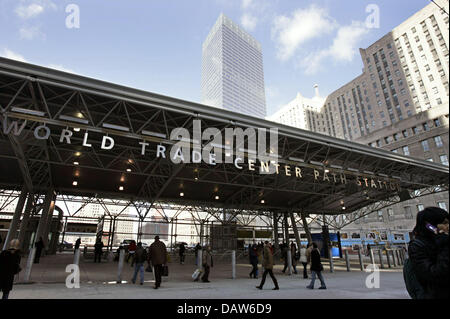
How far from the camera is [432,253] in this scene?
234cm

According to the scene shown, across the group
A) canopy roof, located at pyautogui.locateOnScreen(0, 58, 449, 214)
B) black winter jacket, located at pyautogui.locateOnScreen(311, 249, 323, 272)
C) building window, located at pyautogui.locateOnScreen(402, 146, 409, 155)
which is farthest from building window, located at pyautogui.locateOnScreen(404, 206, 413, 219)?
black winter jacket, located at pyautogui.locateOnScreen(311, 249, 323, 272)

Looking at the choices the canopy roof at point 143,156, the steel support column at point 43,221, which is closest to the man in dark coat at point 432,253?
the canopy roof at point 143,156

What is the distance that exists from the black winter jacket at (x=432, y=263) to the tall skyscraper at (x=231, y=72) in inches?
6101

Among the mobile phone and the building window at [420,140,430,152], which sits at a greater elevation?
the building window at [420,140,430,152]

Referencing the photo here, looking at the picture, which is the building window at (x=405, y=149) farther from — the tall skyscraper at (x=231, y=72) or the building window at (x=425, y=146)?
the tall skyscraper at (x=231, y=72)

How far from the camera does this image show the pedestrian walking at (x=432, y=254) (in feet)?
7.04

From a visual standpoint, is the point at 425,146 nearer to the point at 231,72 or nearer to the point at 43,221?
the point at 43,221

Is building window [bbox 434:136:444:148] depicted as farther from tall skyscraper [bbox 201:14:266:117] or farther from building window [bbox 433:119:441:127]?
tall skyscraper [bbox 201:14:266:117]

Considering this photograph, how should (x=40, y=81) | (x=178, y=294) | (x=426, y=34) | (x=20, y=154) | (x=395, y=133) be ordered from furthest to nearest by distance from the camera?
(x=426, y=34), (x=395, y=133), (x=20, y=154), (x=40, y=81), (x=178, y=294)

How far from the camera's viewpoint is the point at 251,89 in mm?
180500

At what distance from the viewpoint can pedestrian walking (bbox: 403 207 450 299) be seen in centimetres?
214

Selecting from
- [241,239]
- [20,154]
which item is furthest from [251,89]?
[20,154]
